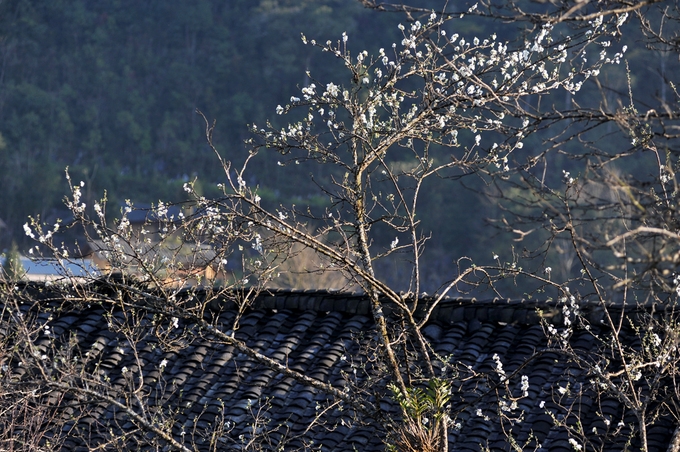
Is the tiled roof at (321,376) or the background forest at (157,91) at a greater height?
the tiled roof at (321,376)

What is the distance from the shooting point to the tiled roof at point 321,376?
16.6 ft

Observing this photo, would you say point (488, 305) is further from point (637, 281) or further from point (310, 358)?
point (637, 281)

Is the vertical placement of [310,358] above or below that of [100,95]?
above

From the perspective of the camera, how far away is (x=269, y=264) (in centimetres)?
524

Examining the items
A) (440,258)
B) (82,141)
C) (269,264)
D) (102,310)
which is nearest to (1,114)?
(82,141)

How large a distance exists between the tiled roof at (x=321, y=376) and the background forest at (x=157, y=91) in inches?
1122

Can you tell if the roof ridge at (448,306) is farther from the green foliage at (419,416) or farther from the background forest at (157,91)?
the background forest at (157,91)

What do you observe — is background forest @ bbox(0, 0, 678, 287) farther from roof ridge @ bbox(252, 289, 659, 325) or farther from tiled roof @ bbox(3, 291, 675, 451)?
tiled roof @ bbox(3, 291, 675, 451)

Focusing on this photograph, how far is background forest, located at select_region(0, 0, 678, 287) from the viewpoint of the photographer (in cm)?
3938

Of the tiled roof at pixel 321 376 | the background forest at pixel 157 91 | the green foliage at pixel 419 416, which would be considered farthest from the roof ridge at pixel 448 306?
the background forest at pixel 157 91

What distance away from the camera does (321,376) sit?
598cm

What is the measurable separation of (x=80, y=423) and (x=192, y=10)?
4400 centimetres

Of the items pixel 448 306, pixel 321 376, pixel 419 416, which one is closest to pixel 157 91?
pixel 448 306

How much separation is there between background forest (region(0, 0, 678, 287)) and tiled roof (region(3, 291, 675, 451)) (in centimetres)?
2849
